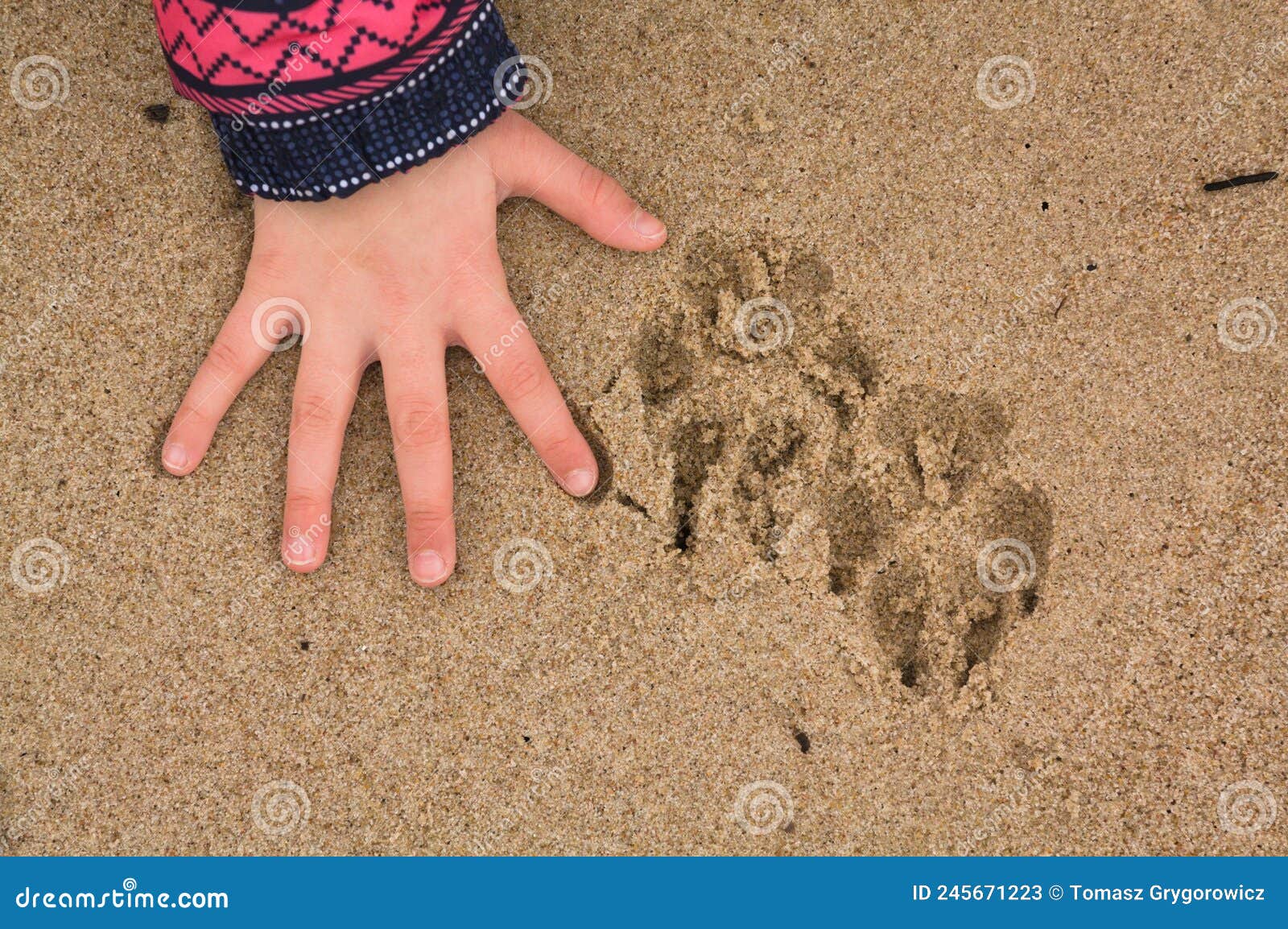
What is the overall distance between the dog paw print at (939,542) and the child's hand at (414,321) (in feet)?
1.73

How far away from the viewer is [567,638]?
67.2 inches

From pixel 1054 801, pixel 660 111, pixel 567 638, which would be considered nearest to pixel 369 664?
pixel 567 638

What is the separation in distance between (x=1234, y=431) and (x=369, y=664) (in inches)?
66.1

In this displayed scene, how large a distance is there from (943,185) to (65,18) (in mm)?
1690

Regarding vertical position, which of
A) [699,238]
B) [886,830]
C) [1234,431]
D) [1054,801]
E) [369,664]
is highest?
[1234,431]

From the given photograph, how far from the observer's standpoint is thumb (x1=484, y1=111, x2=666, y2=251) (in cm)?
165

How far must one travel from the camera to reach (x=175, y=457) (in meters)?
1.67

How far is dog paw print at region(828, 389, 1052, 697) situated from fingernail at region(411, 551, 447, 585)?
28.6 inches

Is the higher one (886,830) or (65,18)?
(886,830)

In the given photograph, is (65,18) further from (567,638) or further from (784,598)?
(784,598)

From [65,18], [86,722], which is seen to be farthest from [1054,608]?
[65,18]

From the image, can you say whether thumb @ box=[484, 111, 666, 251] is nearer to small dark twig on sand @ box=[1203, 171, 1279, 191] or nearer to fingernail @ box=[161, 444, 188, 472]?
fingernail @ box=[161, 444, 188, 472]

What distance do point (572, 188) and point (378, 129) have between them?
1.27ft

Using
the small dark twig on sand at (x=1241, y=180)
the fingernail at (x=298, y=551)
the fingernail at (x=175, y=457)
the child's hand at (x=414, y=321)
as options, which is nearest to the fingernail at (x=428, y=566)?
the child's hand at (x=414, y=321)
